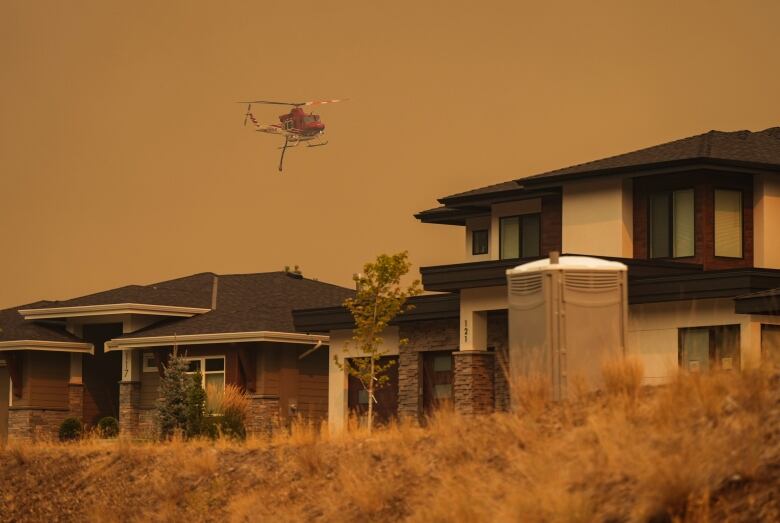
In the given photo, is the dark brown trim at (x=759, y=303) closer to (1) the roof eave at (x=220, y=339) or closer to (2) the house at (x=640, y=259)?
(2) the house at (x=640, y=259)

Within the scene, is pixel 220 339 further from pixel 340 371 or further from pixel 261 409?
pixel 340 371

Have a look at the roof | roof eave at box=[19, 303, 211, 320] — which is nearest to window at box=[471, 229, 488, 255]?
the roof

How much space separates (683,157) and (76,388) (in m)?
24.9

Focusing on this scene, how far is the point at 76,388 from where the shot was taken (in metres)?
51.6

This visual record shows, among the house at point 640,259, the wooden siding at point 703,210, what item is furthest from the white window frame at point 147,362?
the wooden siding at point 703,210

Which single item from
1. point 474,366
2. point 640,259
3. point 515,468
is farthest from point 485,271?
point 515,468

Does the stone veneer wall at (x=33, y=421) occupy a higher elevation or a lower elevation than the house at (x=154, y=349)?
lower

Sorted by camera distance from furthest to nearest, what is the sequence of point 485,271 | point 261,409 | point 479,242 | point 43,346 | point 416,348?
point 43,346 < point 261,409 < point 479,242 < point 416,348 < point 485,271

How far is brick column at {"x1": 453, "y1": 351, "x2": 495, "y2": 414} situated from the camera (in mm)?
35969

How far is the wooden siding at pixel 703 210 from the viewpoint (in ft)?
118

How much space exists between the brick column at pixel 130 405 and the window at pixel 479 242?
41.1ft

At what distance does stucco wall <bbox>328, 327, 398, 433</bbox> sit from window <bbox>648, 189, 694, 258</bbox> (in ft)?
25.5

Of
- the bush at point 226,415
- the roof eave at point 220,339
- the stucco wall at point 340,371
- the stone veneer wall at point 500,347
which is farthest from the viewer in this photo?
the roof eave at point 220,339

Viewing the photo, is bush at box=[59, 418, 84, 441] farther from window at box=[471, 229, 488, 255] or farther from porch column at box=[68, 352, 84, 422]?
window at box=[471, 229, 488, 255]
